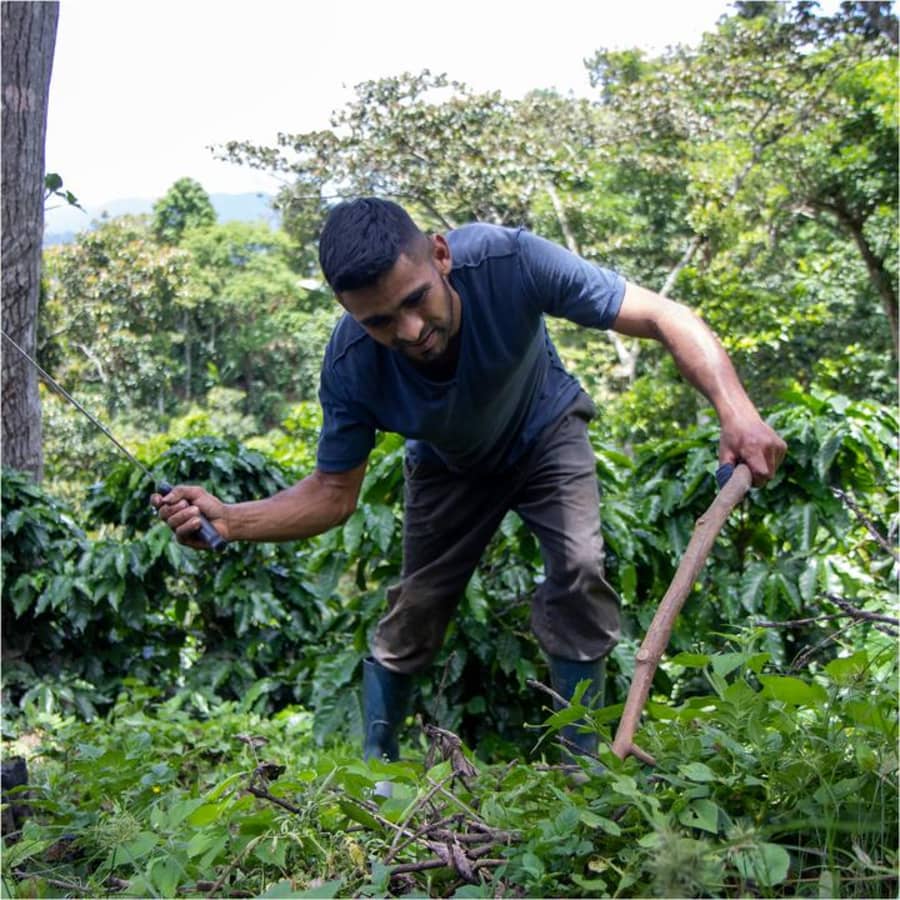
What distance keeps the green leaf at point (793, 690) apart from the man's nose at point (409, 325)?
1233 mm

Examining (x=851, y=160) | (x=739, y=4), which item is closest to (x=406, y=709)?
(x=851, y=160)

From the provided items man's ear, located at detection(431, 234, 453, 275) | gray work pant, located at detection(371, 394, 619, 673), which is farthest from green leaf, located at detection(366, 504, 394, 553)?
man's ear, located at detection(431, 234, 453, 275)

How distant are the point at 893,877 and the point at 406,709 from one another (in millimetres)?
2300

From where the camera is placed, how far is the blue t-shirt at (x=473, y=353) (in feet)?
8.88

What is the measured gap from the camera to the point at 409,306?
8.23 ft

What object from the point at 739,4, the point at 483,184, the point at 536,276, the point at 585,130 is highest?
the point at 739,4

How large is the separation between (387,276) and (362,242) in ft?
0.29

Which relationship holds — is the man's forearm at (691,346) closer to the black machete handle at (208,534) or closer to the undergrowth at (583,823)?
the undergrowth at (583,823)

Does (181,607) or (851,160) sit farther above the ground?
(851,160)

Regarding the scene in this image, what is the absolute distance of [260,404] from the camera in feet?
101

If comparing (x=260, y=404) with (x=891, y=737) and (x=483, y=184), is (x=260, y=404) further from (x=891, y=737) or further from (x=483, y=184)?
(x=891, y=737)

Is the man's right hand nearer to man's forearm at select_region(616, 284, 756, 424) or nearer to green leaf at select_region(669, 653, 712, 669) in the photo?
man's forearm at select_region(616, 284, 756, 424)

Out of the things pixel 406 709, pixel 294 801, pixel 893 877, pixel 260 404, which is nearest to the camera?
pixel 893 877

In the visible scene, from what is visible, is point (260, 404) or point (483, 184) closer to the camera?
point (483, 184)
